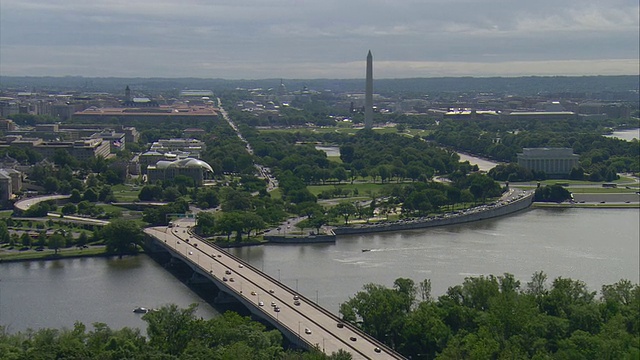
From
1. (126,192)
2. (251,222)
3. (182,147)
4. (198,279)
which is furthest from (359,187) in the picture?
(198,279)

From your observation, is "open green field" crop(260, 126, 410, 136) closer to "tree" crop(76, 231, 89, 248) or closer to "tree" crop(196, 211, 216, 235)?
"tree" crop(196, 211, 216, 235)

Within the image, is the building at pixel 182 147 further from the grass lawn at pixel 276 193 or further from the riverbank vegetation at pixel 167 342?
the riverbank vegetation at pixel 167 342

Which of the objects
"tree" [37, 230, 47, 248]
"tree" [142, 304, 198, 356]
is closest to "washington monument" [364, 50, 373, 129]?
"tree" [37, 230, 47, 248]

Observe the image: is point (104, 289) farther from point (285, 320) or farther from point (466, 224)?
point (466, 224)

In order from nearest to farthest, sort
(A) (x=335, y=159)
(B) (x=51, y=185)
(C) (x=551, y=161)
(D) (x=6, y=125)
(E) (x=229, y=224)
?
(E) (x=229, y=224)
(B) (x=51, y=185)
(C) (x=551, y=161)
(A) (x=335, y=159)
(D) (x=6, y=125)

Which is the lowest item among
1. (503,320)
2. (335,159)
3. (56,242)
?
(335,159)

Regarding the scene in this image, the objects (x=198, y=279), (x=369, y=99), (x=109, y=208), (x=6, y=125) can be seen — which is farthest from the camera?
(x=369, y=99)

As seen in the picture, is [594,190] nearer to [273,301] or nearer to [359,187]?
[359,187]
